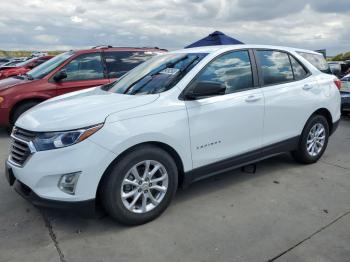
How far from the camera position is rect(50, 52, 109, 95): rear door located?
696 centimetres

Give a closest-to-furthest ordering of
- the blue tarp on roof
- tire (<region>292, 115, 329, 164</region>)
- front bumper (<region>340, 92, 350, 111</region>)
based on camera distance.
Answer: tire (<region>292, 115, 329, 164</region>) < front bumper (<region>340, 92, 350, 111</region>) < the blue tarp on roof

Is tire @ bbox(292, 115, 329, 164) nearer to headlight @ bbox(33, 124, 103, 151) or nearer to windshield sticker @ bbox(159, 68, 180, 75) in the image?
windshield sticker @ bbox(159, 68, 180, 75)

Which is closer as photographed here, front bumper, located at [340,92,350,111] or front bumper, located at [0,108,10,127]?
front bumper, located at [0,108,10,127]

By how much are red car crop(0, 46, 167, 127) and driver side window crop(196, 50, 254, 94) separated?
12.2ft

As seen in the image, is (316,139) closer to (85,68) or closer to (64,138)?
(64,138)

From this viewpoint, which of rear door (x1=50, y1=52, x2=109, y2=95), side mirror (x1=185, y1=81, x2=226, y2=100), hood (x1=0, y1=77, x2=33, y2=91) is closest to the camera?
side mirror (x1=185, y1=81, x2=226, y2=100)

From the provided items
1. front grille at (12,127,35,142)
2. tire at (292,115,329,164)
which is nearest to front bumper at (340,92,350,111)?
tire at (292,115,329,164)

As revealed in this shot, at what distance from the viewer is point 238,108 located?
3.89m

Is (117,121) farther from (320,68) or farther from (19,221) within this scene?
(320,68)

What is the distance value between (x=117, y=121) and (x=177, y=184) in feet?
3.03

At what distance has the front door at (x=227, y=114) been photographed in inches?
141

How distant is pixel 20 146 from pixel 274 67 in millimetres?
3048

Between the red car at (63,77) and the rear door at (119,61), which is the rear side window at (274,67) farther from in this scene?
the red car at (63,77)

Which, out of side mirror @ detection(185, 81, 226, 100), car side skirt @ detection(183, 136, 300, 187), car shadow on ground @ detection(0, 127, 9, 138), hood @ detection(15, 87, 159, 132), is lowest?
car shadow on ground @ detection(0, 127, 9, 138)
